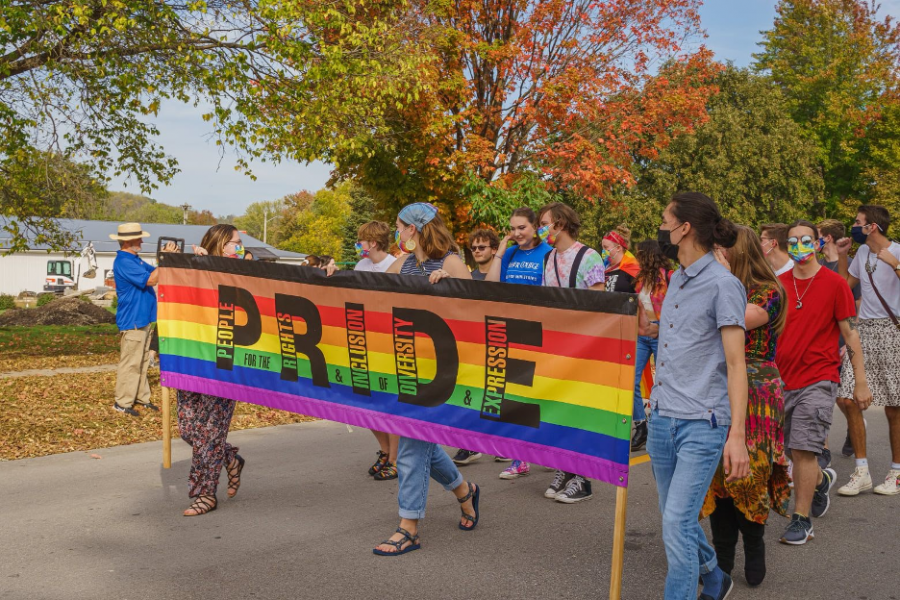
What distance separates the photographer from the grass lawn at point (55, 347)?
1452 cm

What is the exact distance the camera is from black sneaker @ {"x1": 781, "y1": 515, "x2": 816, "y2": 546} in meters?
5.48

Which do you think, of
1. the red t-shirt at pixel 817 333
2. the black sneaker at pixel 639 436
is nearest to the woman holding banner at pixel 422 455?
the red t-shirt at pixel 817 333

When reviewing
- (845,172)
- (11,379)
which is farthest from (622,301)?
(845,172)

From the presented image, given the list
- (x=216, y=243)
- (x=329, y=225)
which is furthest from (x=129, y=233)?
(x=329, y=225)

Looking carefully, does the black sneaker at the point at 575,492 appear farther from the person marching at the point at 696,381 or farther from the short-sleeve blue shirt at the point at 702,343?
the short-sleeve blue shirt at the point at 702,343

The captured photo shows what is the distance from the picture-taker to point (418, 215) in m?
5.39

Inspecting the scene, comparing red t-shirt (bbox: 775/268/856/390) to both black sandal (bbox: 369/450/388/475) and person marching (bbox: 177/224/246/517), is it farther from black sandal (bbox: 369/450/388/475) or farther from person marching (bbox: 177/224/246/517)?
person marching (bbox: 177/224/246/517)

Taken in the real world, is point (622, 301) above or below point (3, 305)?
above

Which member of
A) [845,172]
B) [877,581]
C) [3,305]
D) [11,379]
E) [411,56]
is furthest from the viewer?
[845,172]

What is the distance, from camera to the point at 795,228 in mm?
5969

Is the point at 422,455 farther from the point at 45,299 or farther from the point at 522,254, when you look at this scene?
the point at 45,299

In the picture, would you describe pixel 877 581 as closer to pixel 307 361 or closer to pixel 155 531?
pixel 307 361

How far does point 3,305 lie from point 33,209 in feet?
86.2

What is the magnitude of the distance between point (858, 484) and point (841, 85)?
41821mm
